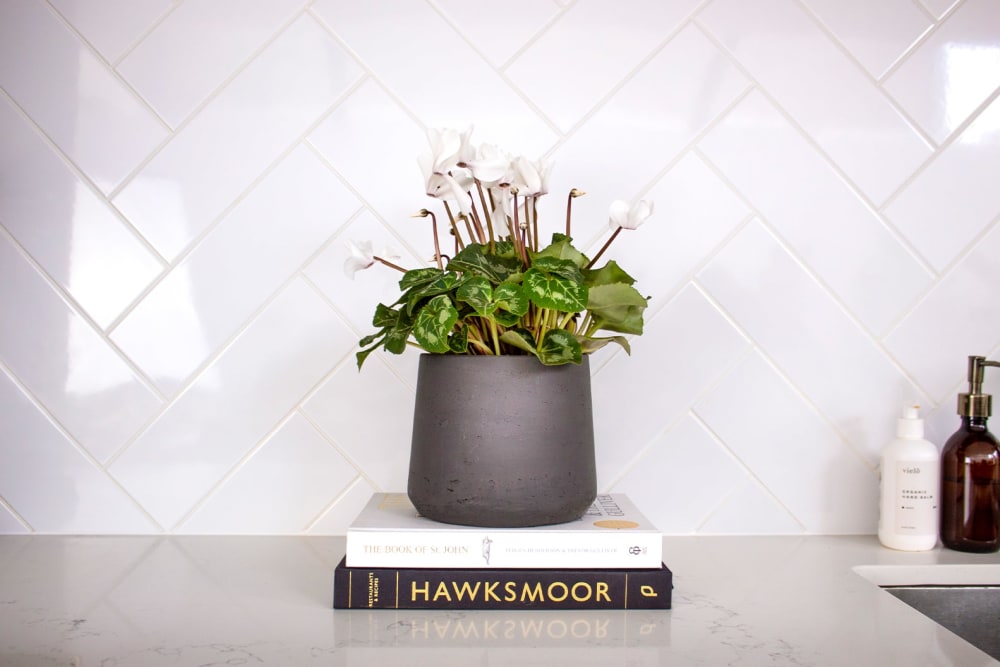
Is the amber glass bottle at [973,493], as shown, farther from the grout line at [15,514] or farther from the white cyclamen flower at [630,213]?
the grout line at [15,514]

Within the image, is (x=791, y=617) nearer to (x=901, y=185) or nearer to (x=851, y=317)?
(x=851, y=317)

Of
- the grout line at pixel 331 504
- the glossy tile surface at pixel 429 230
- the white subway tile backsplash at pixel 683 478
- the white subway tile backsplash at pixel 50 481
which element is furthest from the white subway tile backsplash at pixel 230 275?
the white subway tile backsplash at pixel 683 478

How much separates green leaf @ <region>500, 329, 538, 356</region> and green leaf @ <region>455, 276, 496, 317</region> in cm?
5

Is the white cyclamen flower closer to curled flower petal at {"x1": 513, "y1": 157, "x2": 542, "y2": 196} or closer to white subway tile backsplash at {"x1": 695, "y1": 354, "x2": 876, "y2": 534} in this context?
curled flower petal at {"x1": 513, "y1": 157, "x2": 542, "y2": 196}

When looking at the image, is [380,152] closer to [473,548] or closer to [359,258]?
[359,258]

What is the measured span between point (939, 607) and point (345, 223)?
846 millimetres

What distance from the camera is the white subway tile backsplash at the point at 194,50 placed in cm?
111

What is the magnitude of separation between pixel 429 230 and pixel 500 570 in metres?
0.48

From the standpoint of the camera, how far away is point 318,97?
1123mm

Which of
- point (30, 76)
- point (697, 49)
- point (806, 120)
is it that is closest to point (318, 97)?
point (30, 76)

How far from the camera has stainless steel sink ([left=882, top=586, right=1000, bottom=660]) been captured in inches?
38.6

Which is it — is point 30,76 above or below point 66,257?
above

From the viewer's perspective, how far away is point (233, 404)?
1110 millimetres

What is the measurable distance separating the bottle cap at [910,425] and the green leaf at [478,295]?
1.96ft
